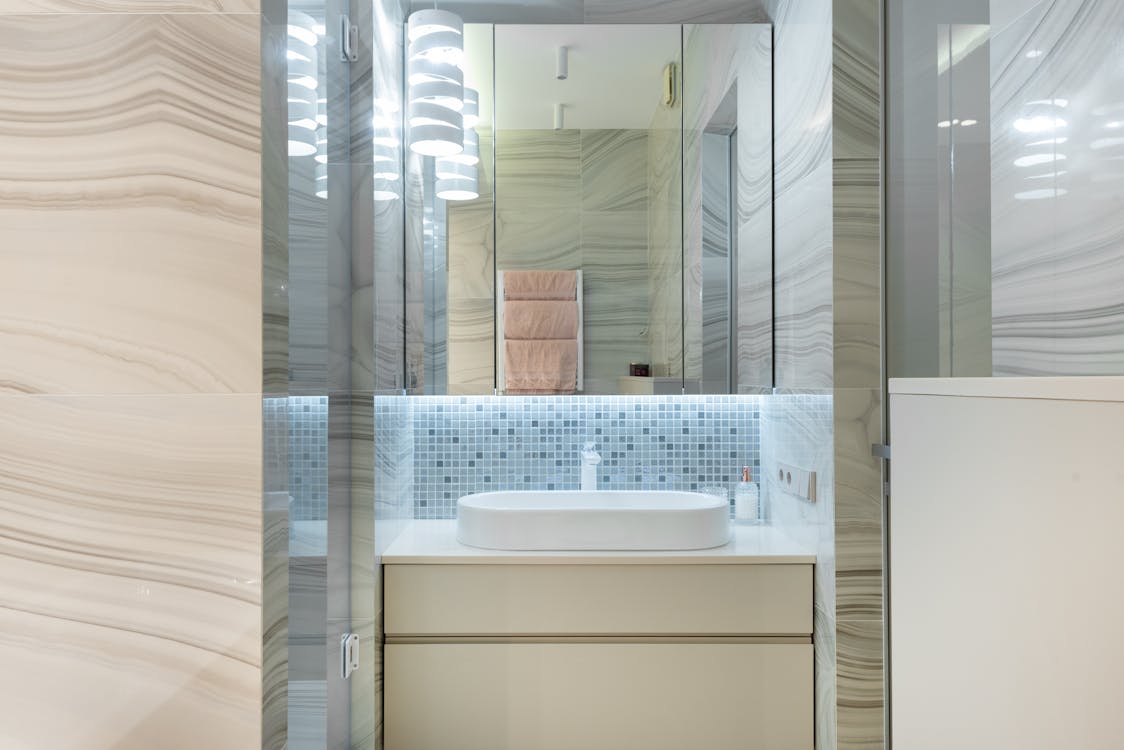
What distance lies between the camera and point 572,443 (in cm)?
232

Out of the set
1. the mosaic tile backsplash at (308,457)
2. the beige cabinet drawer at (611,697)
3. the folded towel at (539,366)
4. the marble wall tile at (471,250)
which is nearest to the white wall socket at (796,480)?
the beige cabinet drawer at (611,697)

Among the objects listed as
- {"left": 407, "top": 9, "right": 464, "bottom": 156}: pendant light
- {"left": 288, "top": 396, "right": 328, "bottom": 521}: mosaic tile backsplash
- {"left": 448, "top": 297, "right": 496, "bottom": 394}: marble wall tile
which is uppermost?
{"left": 407, "top": 9, "right": 464, "bottom": 156}: pendant light

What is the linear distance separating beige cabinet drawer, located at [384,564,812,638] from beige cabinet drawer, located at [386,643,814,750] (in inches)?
1.9

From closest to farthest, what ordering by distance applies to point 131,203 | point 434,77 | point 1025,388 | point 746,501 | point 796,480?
point 1025,388 → point 131,203 → point 796,480 → point 434,77 → point 746,501

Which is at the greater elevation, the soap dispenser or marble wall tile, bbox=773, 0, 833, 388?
marble wall tile, bbox=773, 0, 833, 388

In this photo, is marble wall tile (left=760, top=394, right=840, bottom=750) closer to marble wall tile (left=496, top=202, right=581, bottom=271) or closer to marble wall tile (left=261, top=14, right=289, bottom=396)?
marble wall tile (left=496, top=202, right=581, bottom=271)

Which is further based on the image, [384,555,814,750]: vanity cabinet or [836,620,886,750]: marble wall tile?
[384,555,814,750]: vanity cabinet

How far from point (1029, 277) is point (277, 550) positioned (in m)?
1.21

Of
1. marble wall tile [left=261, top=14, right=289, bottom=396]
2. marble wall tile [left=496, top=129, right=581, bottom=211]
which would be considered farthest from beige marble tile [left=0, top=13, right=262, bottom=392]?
marble wall tile [left=496, top=129, right=581, bottom=211]

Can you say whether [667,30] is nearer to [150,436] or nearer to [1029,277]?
[1029,277]

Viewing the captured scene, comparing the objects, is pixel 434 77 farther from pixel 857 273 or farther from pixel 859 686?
pixel 859 686

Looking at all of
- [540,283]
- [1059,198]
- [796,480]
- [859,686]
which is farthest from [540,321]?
[1059,198]

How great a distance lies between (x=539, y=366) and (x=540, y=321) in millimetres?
137

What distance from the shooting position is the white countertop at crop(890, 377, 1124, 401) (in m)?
0.81
